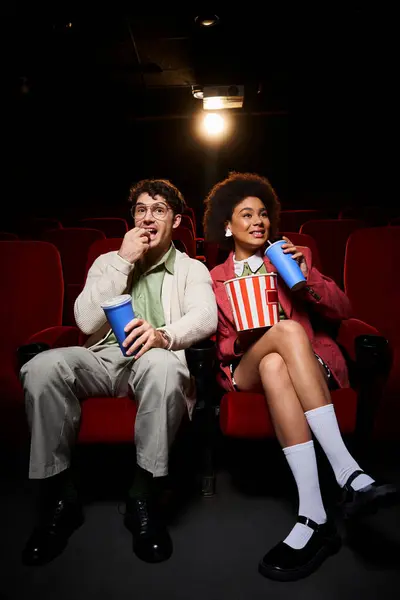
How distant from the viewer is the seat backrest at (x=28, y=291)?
60.3 inches

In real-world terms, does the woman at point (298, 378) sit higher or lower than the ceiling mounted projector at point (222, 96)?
lower

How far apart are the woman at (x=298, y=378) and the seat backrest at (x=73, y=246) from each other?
1.10 meters

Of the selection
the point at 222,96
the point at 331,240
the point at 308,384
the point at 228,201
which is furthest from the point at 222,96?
the point at 308,384

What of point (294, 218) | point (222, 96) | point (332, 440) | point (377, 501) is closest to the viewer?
point (377, 501)

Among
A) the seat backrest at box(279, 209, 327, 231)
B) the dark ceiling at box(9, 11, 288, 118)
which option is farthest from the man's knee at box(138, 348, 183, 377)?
the dark ceiling at box(9, 11, 288, 118)

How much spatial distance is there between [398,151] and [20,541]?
7446 mm

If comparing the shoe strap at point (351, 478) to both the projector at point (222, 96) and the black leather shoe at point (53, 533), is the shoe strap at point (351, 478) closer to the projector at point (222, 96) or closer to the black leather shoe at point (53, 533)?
the black leather shoe at point (53, 533)

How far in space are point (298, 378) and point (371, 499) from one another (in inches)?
11.8

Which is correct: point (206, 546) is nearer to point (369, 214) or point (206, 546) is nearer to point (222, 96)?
point (369, 214)

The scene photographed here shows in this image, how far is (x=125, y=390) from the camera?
122 centimetres

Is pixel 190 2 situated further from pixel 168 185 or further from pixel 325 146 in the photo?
pixel 325 146

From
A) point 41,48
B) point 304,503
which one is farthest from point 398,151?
point 304,503

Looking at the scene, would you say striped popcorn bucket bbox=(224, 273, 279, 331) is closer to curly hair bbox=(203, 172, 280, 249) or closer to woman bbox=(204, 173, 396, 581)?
woman bbox=(204, 173, 396, 581)

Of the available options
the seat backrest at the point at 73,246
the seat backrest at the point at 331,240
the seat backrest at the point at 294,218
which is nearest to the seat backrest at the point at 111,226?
the seat backrest at the point at 73,246
